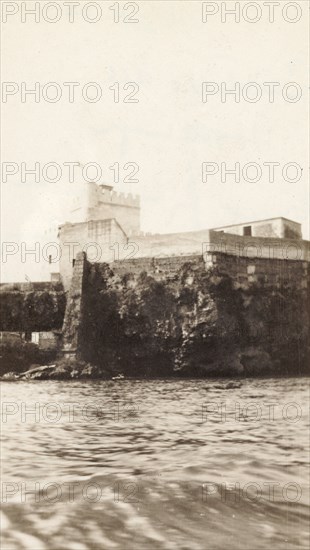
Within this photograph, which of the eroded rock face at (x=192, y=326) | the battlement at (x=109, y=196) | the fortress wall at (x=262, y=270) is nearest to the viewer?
the eroded rock face at (x=192, y=326)

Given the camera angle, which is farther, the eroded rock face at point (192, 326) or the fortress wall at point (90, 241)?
the fortress wall at point (90, 241)

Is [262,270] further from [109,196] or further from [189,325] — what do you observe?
[109,196]

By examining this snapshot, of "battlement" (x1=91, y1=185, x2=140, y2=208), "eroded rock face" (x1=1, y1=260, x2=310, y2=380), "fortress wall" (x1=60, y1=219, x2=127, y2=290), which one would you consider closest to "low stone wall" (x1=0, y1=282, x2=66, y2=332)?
"fortress wall" (x1=60, y1=219, x2=127, y2=290)

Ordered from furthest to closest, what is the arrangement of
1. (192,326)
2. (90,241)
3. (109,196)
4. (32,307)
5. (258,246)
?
1. (109,196)
2. (90,241)
3. (32,307)
4. (258,246)
5. (192,326)

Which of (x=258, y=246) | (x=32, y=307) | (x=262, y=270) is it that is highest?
(x=258, y=246)

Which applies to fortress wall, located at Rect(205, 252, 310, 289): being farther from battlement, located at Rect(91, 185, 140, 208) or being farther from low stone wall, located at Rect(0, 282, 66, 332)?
battlement, located at Rect(91, 185, 140, 208)

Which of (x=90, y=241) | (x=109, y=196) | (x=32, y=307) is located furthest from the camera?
(x=109, y=196)

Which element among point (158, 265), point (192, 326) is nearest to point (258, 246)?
point (158, 265)

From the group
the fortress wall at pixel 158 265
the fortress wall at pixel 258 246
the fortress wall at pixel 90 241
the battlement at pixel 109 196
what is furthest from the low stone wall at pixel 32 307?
the battlement at pixel 109 196

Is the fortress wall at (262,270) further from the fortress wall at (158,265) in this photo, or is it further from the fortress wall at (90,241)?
the fortress wall at (90,241)

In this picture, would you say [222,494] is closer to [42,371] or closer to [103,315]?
[42,371]

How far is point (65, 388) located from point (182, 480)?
49.6 ft

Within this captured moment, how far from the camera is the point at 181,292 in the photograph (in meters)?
30.1

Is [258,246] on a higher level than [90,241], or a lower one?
lower
